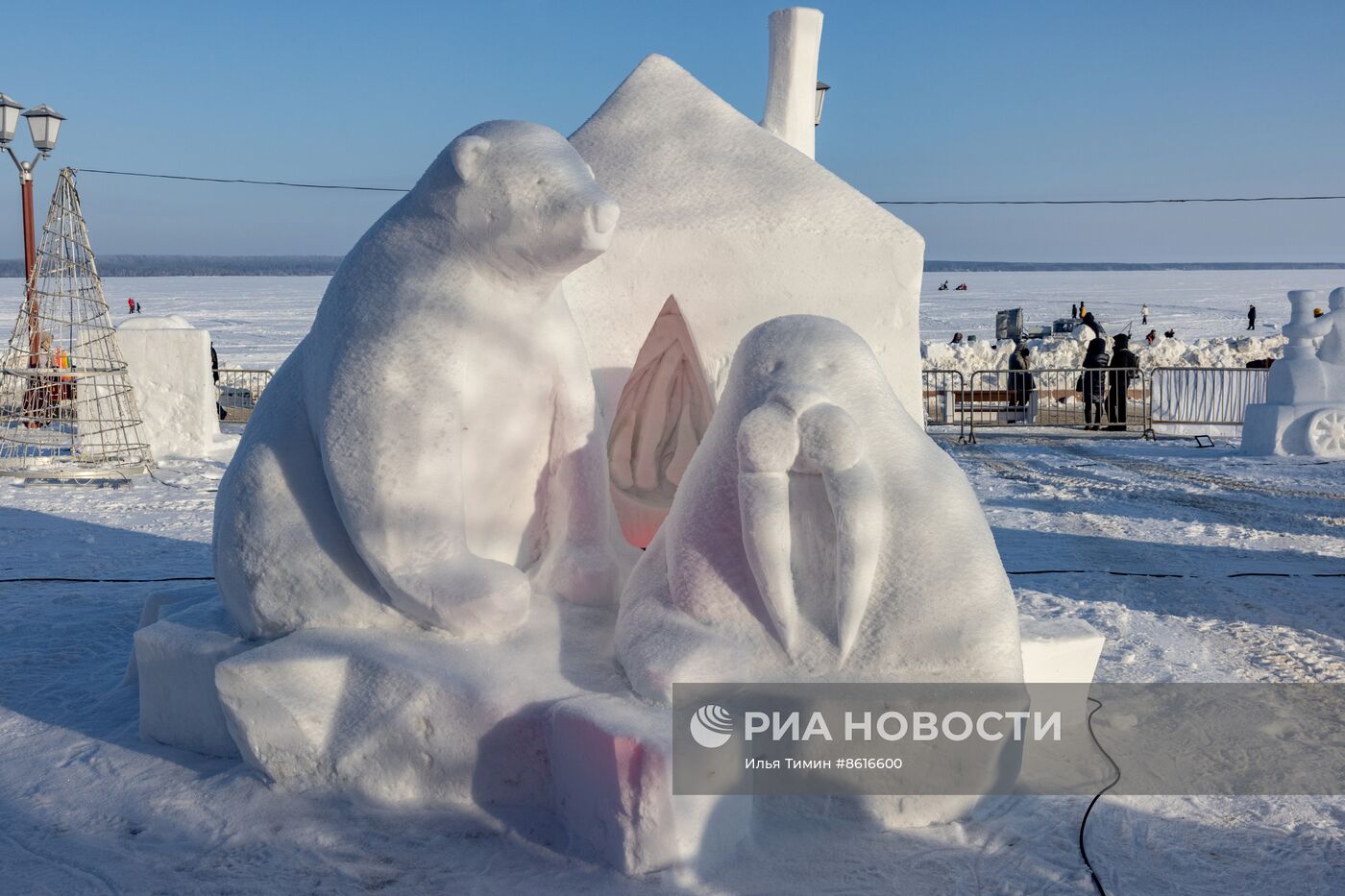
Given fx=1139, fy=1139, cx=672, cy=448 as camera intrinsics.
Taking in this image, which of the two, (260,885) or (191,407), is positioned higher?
(191,407)

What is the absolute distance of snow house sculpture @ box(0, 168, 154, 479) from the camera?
32.3ft

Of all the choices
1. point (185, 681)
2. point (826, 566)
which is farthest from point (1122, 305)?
point (185, 681)

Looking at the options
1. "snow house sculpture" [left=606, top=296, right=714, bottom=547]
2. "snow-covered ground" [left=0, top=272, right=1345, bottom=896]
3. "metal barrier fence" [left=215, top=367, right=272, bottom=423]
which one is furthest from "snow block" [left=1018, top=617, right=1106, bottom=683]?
"metal barrier fence" [left=215, top=367, right=272, bottom=423]

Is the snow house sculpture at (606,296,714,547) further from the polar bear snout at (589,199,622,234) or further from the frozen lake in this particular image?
the frozen lake

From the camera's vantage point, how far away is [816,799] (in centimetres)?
300

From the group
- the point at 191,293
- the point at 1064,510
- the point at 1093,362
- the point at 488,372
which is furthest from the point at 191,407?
the point at 191,293

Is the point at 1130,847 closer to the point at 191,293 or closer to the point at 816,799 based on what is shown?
the point at 816,799

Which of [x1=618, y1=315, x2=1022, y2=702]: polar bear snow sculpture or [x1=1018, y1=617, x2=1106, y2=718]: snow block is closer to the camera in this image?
[x1=618, y1=315, x2=1022, y2=702]: polar bear snow sculpture

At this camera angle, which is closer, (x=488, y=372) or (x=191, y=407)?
(x=488, y=372)

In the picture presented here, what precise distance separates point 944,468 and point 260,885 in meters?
2.04

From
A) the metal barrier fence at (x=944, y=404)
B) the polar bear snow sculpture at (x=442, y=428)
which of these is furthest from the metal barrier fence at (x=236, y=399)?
the polar bear snow sculpture at (x=442, y=428)

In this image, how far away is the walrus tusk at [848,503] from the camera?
2875 millimetres

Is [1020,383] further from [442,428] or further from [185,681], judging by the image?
[185,681]

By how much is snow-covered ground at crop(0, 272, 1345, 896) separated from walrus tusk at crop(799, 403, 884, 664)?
1.82 ft
